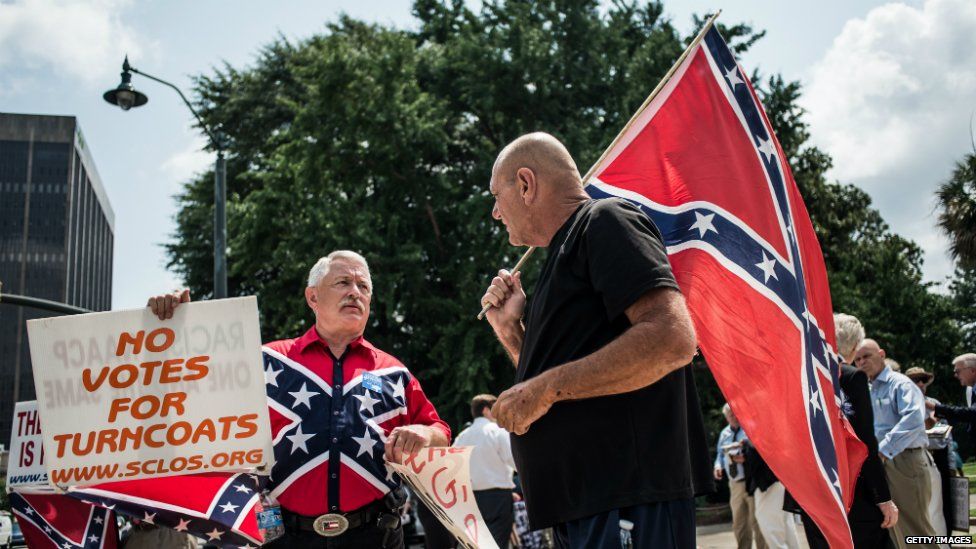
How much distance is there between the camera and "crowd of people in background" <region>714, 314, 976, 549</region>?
17.5 ft

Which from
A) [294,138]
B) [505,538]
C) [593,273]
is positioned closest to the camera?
[593,273]

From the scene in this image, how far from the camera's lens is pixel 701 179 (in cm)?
438

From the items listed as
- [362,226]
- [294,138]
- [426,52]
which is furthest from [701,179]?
[426,52]

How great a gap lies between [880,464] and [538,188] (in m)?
3.72

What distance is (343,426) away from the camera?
4031mm

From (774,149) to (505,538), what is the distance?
7.08 m

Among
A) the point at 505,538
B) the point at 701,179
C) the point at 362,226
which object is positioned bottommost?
the point at 505,538

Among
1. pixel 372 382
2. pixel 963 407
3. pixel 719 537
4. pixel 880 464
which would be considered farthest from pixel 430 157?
pixel 372 382

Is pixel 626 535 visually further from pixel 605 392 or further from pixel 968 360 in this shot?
pixel 968 360

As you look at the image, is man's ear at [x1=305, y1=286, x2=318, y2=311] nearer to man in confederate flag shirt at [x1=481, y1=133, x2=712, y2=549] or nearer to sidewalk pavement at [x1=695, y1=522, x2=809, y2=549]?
man in confederate flag shirt at [x1=481, y1=133, x2=712, y2=549]

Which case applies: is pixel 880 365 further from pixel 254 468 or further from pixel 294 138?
pixel 294 138

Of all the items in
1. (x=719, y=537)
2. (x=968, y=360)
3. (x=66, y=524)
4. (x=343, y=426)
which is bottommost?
(x=719, y=537)

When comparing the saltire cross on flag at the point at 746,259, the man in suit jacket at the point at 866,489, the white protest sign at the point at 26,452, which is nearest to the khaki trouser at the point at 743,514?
the man in suit jacket at the point at 866,489

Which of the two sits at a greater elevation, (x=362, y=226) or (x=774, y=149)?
(x=362, y=226)
